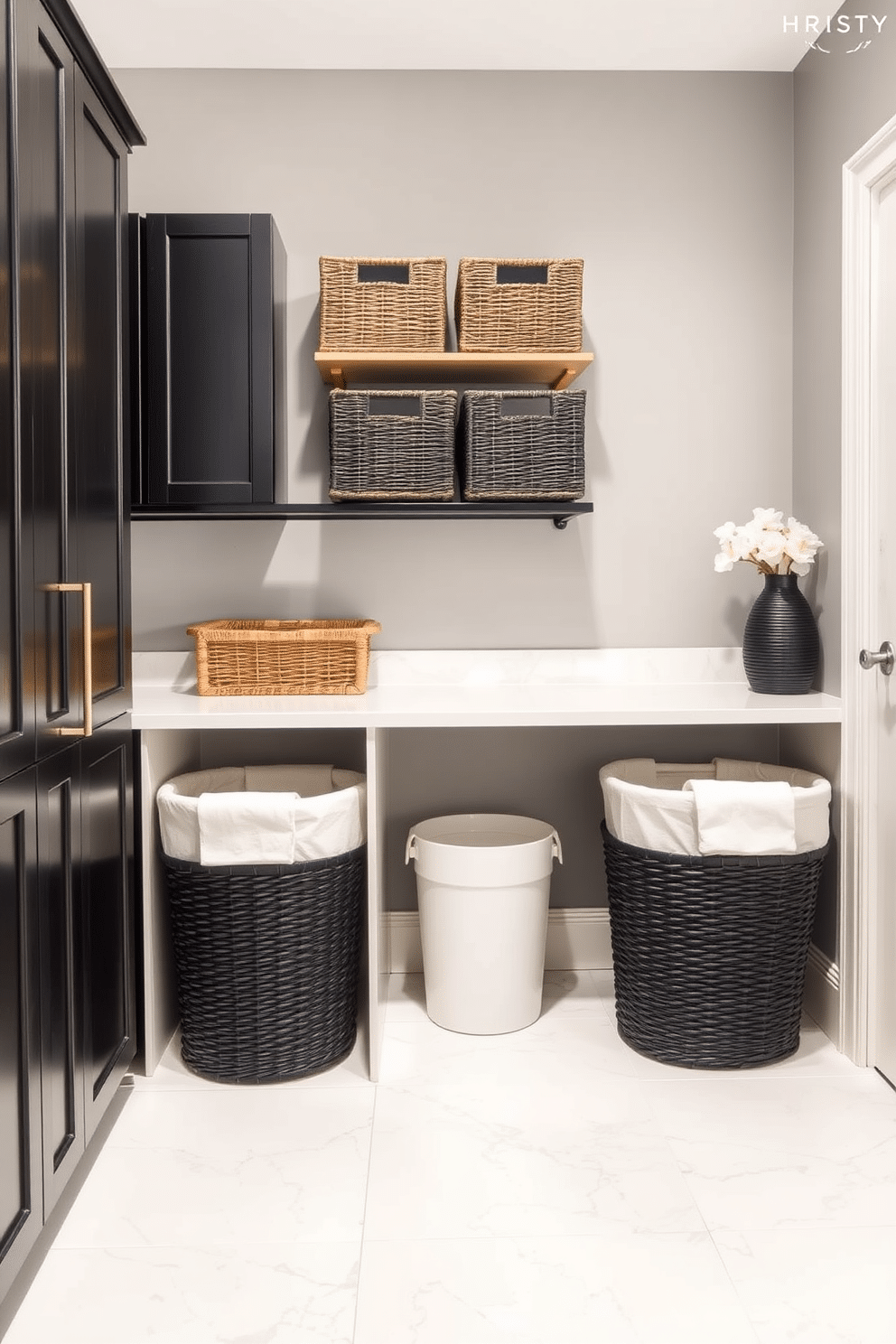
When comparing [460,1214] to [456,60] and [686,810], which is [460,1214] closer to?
[686,810]

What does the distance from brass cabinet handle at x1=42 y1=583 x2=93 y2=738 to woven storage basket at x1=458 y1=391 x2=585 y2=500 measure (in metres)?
0.99

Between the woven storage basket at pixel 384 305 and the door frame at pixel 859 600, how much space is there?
2.97ft

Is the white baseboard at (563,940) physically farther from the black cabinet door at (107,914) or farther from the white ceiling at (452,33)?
the white ceiling at (452,33)

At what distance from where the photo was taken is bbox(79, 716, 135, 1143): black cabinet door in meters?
1.67

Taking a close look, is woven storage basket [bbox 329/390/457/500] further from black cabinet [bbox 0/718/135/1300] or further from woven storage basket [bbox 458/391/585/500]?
black cabinet [bbox 0/718/135/1300]

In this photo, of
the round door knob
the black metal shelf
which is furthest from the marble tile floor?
the black metal shelf

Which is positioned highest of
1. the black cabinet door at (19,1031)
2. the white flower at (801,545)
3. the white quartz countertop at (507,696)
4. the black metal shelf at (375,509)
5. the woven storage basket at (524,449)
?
the woven storage basket at (524,449)

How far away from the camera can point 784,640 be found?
230 centimetres

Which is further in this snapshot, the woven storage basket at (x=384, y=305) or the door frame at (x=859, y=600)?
the woven storage basket at (x=384, y=305)

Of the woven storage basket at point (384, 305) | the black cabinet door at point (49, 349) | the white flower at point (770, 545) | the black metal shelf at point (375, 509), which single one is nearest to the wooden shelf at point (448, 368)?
A: the woven storage basket at point (384, 305)

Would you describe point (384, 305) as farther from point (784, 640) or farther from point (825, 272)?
point (784, 640)

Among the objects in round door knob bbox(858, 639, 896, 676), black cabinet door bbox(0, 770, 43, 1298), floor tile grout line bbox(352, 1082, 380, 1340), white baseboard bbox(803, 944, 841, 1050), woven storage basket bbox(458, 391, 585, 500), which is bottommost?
floor tile grout line bbox(352, 1082, 380, 1340)

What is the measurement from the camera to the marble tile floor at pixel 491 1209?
1370 mm

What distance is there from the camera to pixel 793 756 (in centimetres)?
250
